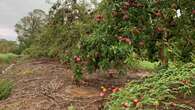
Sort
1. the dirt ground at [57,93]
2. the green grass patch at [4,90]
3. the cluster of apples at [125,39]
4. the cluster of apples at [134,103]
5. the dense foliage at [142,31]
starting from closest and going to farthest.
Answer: the cluster of apples at [134,103] < the dirt ground at [57,93] < the cluster of apples at [125,39] < the dense foliage at [142,31] < the green grass patch at [4,90]

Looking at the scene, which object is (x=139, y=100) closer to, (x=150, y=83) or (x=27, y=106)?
(x=150, y=83)

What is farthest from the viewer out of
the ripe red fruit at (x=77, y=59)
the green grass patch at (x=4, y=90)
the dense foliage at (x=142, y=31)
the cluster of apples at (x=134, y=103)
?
the green grass patch at (x=4, y=90)

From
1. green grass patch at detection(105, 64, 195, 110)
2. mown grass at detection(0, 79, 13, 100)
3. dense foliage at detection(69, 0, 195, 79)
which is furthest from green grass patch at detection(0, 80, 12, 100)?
green grass patch at detection(105, 64, 195, 110)

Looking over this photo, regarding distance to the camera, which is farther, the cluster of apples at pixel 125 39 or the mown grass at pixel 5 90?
the mown grass at pixel 5 90

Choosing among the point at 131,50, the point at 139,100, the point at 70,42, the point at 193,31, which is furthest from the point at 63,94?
the point at 70,42

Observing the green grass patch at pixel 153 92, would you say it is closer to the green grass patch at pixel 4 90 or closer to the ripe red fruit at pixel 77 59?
the ripe red fruit at pixel 77 59

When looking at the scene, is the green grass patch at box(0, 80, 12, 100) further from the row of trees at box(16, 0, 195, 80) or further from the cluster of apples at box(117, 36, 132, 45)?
the cluster of apples at box(117, 36, 132, 45)

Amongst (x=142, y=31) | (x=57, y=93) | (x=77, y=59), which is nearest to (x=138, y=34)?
(x=142, y=31)

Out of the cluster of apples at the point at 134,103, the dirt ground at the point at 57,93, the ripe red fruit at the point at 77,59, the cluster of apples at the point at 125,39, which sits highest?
the cluster of apples at the point at 125,39

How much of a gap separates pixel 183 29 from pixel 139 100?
382cm

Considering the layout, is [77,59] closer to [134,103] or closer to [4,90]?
[4,90]

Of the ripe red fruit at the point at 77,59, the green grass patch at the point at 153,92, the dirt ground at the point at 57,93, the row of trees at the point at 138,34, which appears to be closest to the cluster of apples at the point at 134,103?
the green grass patch at the point at 153,92

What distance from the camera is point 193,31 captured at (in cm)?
844

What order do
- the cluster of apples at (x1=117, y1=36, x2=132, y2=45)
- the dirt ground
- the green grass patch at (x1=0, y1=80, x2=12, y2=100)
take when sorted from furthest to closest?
the green grass patch at (x1=0, y1=80, x2=12, y2=100) < the cluster of apples at (x1=117, y1=36, x2=132, y2=45) < the dirt ground
